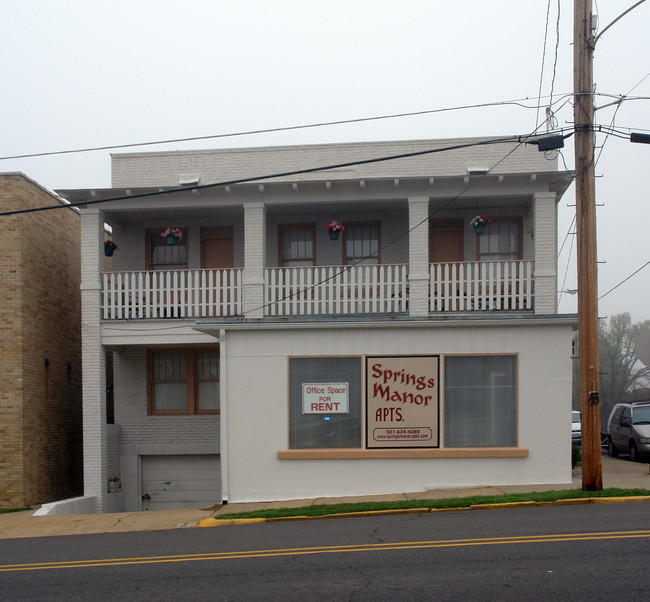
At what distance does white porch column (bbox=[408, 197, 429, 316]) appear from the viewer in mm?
16078

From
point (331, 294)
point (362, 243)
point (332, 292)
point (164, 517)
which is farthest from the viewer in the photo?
point (362, 243)

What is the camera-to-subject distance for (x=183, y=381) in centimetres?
1841

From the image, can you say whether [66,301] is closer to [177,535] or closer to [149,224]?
[149,224]

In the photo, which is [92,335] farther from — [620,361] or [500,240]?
[620,361]

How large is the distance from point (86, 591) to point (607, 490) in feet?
28.7

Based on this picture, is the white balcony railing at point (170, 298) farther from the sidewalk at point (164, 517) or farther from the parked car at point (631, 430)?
the parked car at point (631, 430)

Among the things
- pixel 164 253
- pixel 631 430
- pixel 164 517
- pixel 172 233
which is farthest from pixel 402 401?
pixel 631 430

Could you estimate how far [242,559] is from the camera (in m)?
9.26

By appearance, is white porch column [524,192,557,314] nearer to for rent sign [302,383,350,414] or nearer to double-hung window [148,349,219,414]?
for rent sign [302,383,350,414]

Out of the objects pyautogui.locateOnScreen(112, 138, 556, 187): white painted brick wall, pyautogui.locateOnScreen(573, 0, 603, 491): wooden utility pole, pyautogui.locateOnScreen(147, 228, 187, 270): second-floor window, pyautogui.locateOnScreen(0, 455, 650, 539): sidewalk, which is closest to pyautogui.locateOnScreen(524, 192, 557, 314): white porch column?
pyautogui.locateOnScreen(112, 138, 556, 187): white painted brick wall

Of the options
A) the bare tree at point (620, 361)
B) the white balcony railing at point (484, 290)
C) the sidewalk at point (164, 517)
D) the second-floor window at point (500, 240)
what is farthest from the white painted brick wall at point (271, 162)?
the bare tree at point (620, 361)

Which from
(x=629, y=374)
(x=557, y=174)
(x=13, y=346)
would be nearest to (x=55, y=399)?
(x=13, y=346)

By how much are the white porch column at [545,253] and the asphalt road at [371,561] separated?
5039 millimetres

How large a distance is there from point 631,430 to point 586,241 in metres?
10.0
